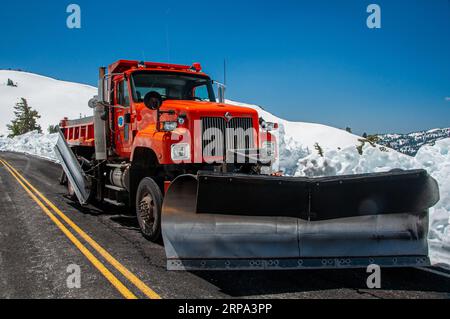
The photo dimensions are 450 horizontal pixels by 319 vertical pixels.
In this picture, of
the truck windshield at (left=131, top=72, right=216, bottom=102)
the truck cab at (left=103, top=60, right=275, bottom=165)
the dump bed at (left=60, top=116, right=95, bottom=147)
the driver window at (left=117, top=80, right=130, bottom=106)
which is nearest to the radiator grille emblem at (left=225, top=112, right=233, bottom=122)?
the truck cab at (left=103, top=60, right=275, bottom=165)

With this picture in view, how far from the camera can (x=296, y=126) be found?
317ft

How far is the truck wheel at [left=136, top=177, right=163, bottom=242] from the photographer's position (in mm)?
6098

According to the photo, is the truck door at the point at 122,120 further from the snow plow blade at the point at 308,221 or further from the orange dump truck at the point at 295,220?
the snow plow blade at the point at 308,221

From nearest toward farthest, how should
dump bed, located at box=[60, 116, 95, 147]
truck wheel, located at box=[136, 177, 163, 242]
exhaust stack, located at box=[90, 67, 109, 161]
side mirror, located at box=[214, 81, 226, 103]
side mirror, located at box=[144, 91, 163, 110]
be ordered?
truck wheel, located at box=[136, 177, 163, 242], side mirror, located at box=[144, 91, 163, 110], side mirror, located at box=[214, 81, 226, 103], exhaust stack, located at box=[90, 67, 109, 161], dump bed, located at box=[60, 116, 95, 147]

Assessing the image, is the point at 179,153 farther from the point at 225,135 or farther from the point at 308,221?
the point at 308,221

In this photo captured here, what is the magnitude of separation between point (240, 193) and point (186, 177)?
0.68m

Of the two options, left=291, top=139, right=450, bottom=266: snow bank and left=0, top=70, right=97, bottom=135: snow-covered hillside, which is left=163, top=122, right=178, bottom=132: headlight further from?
left=0, top=70, right=97, bottom=135: snow-covered hillside

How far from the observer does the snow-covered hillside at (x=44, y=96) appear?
130500 mm

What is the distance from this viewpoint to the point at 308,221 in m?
4.61

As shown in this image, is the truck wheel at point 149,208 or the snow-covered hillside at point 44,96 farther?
the snow-covered hillside at point 44,96

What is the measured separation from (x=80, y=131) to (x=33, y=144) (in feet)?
118

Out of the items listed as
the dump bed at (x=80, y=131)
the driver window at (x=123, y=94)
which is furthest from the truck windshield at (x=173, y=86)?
the dump bed at (x=80, y=131)

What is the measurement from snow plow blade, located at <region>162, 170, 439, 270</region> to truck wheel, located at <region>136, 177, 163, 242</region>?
146 centimetres

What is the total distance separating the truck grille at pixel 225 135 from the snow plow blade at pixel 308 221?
172 centimetres
